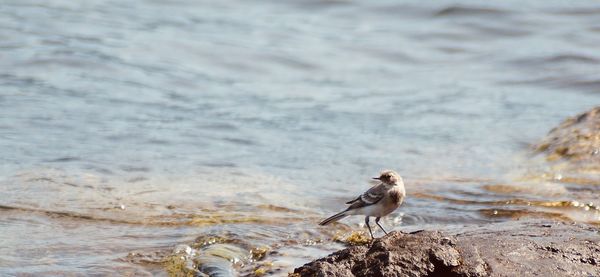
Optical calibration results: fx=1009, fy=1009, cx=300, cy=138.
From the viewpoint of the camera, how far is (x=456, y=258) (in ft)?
19.4

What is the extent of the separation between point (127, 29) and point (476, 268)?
14245 mm

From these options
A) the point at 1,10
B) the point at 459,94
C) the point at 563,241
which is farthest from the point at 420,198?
the point at 1,10

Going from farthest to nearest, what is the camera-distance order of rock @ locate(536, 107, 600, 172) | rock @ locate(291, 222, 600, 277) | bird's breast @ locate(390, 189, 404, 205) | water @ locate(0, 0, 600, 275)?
rock @ locate(536, 107, 600, 172) < water @ locate(0, 0, 600, 275) < bird's breast @ locate(390, 189, 404, 205) < rock @ locate(291, 222, 600, 277)

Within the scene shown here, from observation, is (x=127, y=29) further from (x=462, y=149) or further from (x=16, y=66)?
(x=462, y=149)

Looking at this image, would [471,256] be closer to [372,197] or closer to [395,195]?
[395,195]

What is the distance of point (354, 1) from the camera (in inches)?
914

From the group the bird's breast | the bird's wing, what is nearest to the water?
the bird's wing

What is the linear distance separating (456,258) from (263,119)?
8.36 metres

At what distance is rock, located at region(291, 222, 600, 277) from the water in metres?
1.43

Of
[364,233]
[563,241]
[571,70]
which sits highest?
[563,241]

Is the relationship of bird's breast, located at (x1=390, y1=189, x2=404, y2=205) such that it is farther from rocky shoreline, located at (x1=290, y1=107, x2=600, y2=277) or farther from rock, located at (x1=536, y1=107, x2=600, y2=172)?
rock, located at (x1=536, y1=107, x2=600, y2=172)

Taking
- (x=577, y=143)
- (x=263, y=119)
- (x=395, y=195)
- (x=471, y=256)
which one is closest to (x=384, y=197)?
(x=395, y=195)

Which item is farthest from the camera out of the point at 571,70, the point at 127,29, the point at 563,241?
the point at 127,29

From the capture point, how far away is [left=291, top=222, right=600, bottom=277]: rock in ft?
19.0
